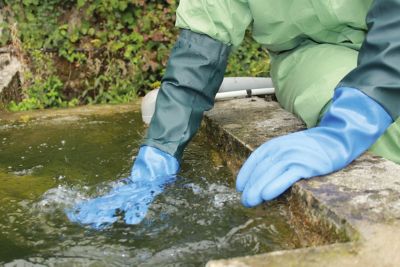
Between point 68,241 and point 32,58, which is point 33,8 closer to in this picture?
point 32,58

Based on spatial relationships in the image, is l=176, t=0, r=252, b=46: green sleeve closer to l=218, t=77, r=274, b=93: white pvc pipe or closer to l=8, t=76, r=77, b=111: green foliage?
l=218, t=77, r=274, b=93: white pvc pipe

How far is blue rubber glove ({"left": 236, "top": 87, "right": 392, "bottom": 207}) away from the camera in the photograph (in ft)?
5.13

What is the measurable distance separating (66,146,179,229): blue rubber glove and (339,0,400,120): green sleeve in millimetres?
690

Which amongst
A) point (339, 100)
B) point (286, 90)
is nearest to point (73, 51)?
point (286, 90)

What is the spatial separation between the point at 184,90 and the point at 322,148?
2.11 ft

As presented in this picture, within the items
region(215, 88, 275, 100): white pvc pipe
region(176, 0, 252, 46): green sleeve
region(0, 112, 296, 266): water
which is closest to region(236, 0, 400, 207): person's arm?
region(0, 112, 296, 266): water

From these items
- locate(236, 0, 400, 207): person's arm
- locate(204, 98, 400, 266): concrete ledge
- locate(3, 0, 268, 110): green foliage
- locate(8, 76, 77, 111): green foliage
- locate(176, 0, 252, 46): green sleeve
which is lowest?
locate(8, 76, 77, 111): green foliage

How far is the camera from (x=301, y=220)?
1557mm

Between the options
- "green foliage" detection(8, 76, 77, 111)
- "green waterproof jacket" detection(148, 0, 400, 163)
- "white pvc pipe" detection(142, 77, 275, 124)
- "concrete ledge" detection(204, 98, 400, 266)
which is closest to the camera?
"concrete ledge" detection(204, 98, 400, 266)

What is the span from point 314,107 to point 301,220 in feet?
Answer: 1.72

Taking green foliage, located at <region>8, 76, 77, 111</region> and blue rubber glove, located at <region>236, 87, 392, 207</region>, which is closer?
blue rubber glove, located at <region>236, 87, 392, 207</region>

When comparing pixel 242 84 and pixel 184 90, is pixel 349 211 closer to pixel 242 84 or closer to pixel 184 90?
pixel 184 90

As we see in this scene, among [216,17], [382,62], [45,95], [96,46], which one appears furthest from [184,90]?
[96,46]

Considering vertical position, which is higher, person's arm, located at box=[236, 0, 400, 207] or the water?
person's arm, located at box=[236, 0, 400, 207]
